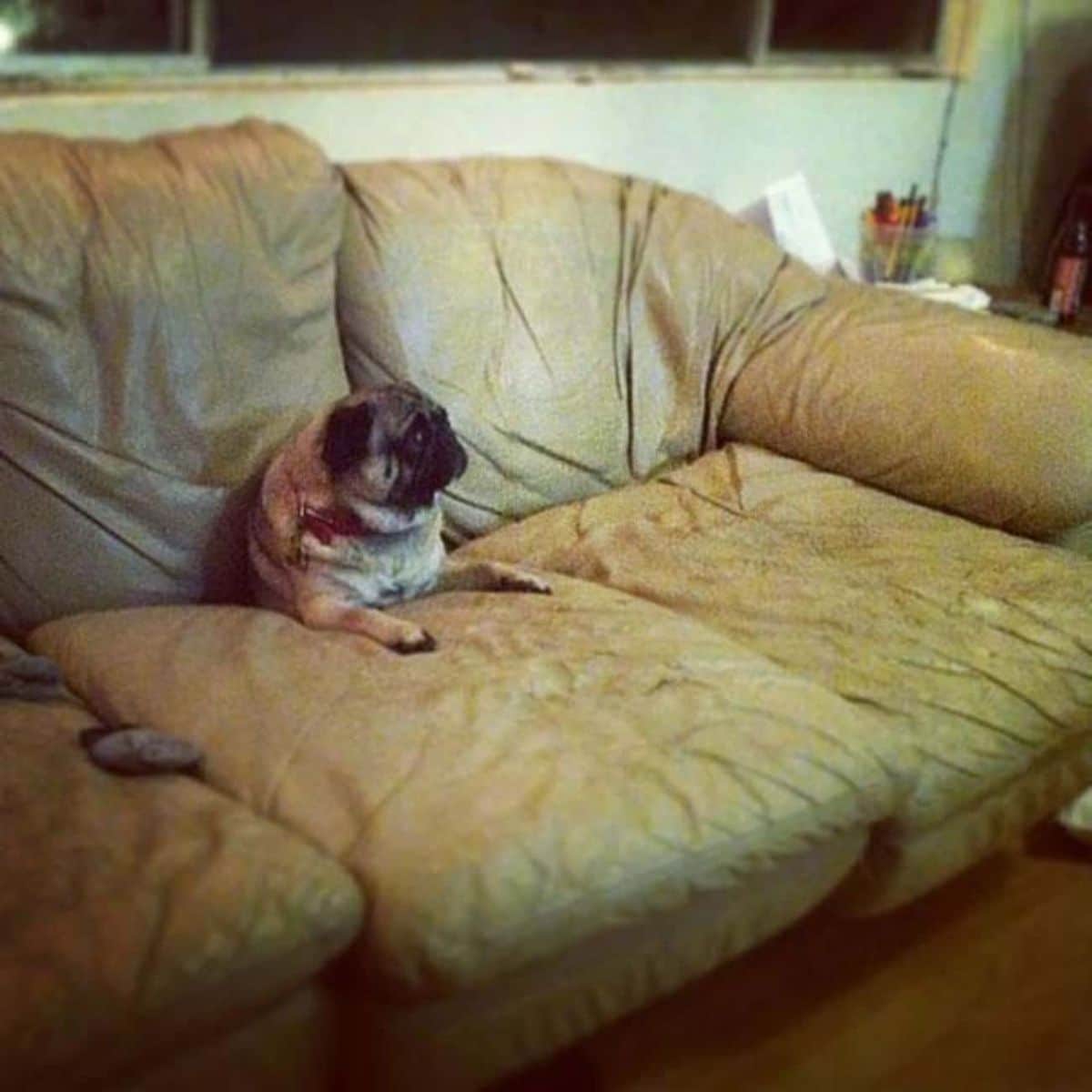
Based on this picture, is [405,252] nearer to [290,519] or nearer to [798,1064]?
[290,519]

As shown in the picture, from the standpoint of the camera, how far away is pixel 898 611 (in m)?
2.09

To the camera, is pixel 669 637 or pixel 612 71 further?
pixel 612 71

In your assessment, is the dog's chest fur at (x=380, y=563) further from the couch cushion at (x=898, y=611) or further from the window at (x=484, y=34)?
the window at (x=484, y=34)

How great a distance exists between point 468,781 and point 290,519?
62 centimetres

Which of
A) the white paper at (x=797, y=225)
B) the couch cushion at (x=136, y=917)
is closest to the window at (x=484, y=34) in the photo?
the white paper at (x=797, y=225)

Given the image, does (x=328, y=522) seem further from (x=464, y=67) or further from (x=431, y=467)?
(x=464, y=67)

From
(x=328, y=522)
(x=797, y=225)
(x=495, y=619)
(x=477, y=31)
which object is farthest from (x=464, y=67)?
(x=495, y=619)

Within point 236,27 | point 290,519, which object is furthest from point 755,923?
point 236,27

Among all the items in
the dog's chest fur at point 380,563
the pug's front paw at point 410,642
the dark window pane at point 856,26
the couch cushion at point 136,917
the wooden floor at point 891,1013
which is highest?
the dark window pane at point 856,26

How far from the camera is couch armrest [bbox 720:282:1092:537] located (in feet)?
7.61

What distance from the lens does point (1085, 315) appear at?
133 inches

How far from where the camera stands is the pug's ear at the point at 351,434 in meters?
2.03

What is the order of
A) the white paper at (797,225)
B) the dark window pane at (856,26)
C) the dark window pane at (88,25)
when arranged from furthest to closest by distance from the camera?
the dark window pane at (856,26) < the white paper at (797,225) < the dark window pane at (88,25)

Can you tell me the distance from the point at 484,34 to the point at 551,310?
732mm
